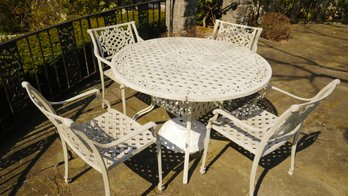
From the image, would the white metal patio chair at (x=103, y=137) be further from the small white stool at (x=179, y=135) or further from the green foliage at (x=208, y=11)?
the green foliage at (x=208, y=11)

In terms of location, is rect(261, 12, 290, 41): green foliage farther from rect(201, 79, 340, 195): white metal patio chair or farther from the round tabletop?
rect(201, 79, 340, 195): white metal patio chair

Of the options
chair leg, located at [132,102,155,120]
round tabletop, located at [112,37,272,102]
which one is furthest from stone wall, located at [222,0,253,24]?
chair leg, located at [132,102,155,120]

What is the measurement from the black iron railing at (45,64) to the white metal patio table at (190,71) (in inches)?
50.3

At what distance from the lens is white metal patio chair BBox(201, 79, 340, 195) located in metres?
1.63

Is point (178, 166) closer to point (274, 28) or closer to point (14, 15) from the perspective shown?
point (274, 28)

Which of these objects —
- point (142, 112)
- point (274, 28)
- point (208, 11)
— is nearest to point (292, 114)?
point (142, 112)

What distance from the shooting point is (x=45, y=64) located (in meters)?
3.29

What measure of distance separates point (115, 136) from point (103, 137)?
0.10 meters

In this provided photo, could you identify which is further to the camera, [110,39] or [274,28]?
[274,28]

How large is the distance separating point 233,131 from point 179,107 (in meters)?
0.61

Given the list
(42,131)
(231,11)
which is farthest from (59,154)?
(231,11)

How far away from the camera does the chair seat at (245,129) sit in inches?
79.2

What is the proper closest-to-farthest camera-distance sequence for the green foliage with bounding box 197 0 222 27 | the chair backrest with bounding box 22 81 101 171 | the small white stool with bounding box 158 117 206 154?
the chair backrest with bounding box 22 81 101 171
the small white stool with bounding box 158 117 206 154
the green foliage with bounding box 197 0 222 27

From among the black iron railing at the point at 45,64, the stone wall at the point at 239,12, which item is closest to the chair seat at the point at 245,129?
the black iron railing at the point at 45,64
